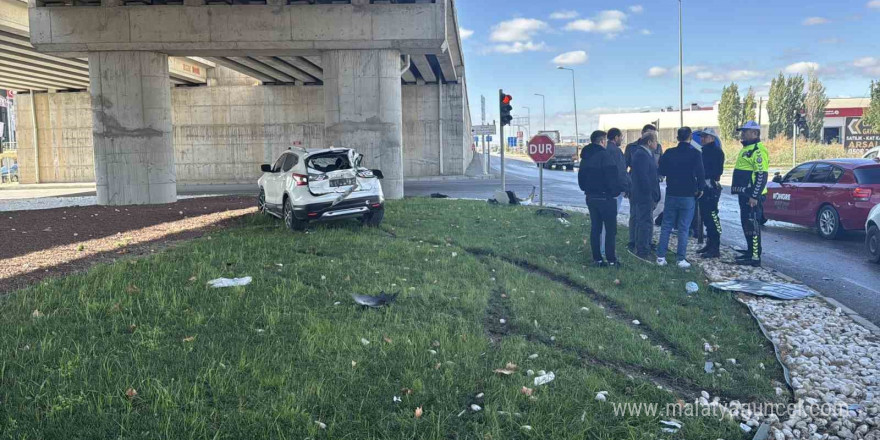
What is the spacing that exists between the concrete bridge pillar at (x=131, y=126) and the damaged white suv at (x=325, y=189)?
793 cm

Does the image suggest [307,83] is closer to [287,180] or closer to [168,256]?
[287,180]

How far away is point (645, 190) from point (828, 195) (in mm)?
4537

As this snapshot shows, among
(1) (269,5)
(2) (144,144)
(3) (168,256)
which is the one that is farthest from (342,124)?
(3) (168,256)

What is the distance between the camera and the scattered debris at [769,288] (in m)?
6.74

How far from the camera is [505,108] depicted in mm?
16812

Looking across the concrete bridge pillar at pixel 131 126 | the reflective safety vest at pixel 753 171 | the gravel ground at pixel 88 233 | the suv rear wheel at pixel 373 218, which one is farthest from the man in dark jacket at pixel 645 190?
the concrete bridge pillar at pixel 131 126

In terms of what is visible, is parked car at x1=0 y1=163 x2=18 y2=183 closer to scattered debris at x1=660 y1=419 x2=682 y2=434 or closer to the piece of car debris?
the piece of car debris

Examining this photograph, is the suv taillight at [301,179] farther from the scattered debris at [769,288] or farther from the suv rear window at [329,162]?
the scattered debris at [769,288]

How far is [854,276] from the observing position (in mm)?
7980

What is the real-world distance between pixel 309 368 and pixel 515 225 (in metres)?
8.36

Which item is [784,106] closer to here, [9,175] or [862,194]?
[862,194]

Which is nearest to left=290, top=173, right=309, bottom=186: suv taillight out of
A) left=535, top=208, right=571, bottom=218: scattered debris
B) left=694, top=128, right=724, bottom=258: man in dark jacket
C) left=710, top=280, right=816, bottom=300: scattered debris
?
left=535, top=208, right=571, bottom=218: scattered debris

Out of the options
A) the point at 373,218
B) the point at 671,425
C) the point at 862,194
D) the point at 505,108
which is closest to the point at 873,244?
the point at 862,194

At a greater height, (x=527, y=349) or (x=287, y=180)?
(x=287, y=180)
